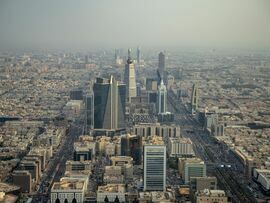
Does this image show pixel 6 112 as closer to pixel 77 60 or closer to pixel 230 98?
pixel 77 60

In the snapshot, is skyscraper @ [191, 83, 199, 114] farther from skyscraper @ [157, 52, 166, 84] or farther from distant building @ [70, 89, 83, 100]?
distant building @ [70, 89, 83, 100]

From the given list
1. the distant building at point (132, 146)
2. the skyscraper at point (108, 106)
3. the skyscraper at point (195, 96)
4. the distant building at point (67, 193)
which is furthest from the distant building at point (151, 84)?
the distant building at point (67, 193)

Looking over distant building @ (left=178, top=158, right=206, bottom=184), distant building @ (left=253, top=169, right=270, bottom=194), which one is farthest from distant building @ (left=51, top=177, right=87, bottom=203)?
distant building @ (left=253, top=169, right=270, bottom=194)

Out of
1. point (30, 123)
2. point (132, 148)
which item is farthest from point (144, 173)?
point (30, 123)

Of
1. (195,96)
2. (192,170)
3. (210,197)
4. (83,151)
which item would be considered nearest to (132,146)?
(83,151)

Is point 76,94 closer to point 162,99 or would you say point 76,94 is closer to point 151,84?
point 162,99

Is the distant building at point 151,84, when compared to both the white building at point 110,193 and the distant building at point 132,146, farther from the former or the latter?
the white building at point 110,193
